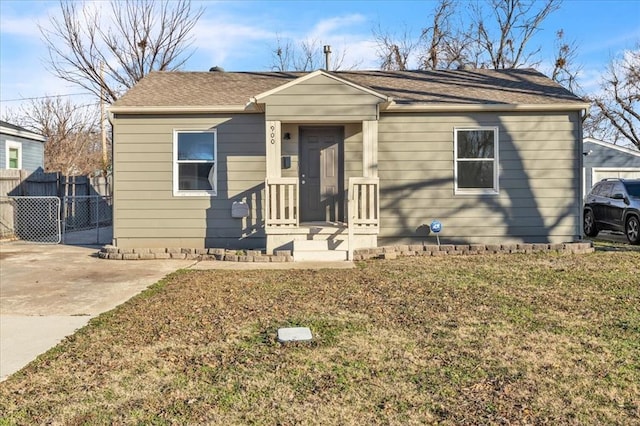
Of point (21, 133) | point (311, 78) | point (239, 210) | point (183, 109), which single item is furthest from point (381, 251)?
point (21, 133)

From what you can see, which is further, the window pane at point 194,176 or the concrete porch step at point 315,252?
the window pane at point 194,176

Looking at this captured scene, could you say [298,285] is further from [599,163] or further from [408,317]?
[599,163]

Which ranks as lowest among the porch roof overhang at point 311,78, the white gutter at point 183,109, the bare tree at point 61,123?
the white gutter at point 183,109

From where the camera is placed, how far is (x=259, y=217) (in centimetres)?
939

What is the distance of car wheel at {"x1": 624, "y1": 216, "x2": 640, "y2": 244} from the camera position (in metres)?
10.5

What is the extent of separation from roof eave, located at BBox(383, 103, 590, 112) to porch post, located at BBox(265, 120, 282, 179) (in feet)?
6.76

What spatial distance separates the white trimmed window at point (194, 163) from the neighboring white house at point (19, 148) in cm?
870

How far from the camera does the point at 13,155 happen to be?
15.9 m

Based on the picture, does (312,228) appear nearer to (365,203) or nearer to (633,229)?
(365,203)

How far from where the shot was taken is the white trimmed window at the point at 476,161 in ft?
30.9

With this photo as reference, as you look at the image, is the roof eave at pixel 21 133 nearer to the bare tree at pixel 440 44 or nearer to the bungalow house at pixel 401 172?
the bungalow house at pixel 401 172

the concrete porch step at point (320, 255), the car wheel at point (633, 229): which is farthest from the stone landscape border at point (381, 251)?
the car wheel at point (633, 229)

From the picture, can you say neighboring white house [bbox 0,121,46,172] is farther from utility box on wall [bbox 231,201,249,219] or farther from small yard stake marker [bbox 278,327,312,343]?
small yard stake marker [bbox 278,327,312,343]

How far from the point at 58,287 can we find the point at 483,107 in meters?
7.57
